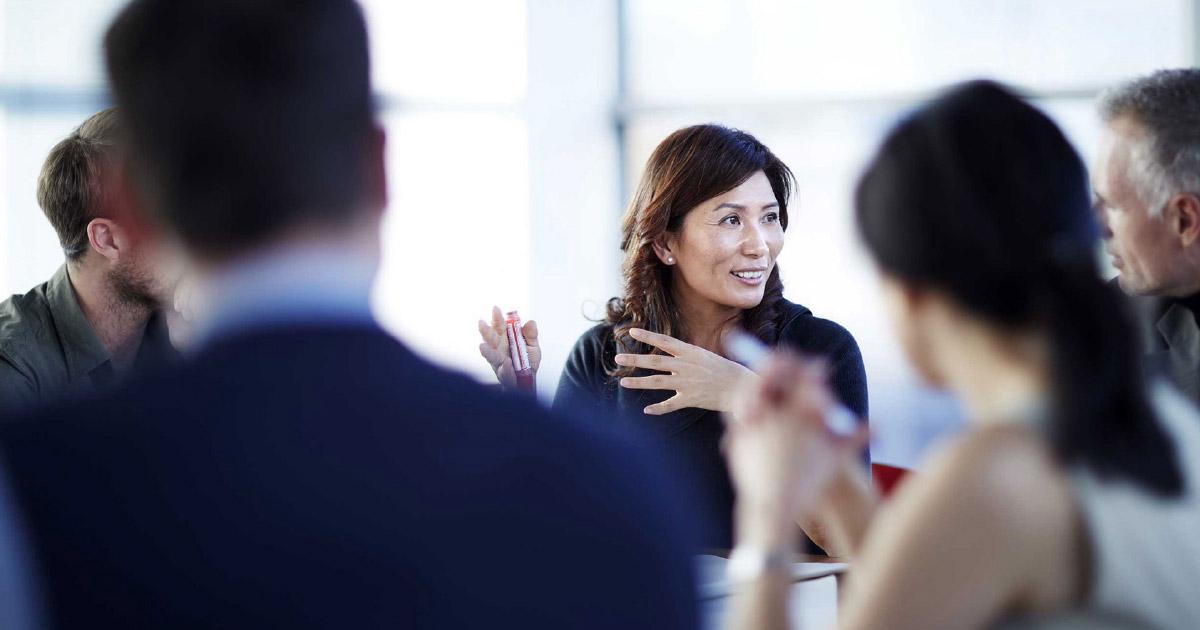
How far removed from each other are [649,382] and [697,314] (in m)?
0.37

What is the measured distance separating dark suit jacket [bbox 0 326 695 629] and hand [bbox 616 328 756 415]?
1844 mm

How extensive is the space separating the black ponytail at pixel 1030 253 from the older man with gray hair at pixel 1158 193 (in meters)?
0.89

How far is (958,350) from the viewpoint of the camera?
1132 mm

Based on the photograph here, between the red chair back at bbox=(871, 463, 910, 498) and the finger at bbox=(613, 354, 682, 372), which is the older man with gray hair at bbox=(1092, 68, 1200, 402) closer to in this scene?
the red chair back at bbox=(871, 463, 910, 498)

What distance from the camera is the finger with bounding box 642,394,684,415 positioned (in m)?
2.65

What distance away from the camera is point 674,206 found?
9.55ft

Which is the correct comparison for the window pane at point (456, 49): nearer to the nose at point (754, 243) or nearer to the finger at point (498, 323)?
the finger at point (498, 323)

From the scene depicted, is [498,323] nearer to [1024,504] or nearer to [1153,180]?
[1153,180]

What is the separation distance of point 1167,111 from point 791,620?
49.0 inches

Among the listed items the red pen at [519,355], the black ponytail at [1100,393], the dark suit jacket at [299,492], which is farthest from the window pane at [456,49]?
the dark suit jacket at [299,492]

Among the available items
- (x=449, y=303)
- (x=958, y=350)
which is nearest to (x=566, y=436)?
(x=958, y=350)

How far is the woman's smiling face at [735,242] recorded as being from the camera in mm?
2848

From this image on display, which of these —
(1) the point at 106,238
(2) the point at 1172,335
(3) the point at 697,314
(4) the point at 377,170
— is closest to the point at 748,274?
(3) the point at 697,314

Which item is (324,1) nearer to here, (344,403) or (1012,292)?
(344,403)
